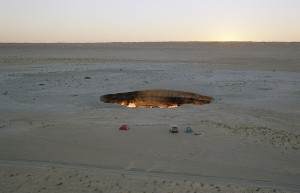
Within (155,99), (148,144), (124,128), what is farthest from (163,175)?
(155,99)

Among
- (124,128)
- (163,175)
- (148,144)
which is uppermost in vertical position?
(124,128)

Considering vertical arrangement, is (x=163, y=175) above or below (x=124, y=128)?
below

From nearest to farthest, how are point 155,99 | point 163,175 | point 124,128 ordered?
point 163,175 < point 124,128 < point 155,99

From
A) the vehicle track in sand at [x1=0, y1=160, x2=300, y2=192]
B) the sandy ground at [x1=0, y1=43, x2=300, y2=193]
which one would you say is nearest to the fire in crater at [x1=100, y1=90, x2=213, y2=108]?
the sandy ground at [x1=0, y1=43, x2=300, y2=193]

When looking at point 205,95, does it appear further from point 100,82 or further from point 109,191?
point 109,191

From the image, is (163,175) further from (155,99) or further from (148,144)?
(155,99)

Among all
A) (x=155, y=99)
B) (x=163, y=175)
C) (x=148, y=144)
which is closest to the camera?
(x=163, y=175)

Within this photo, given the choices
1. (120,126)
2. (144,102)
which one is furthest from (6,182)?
(144,102)

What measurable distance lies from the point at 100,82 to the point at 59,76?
448 cm

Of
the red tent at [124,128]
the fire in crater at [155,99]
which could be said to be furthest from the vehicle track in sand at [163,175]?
the fire in crater at [155,99]

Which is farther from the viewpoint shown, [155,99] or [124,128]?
[155,99]

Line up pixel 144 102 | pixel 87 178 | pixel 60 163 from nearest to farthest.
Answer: pixel 87 178, pixel 60 163, pixel 144 102

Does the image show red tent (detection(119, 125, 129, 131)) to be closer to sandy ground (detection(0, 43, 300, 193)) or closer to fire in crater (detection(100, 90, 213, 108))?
sandy ground (detection(0, 43, 300, 193))

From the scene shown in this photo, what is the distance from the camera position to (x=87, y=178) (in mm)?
7715
